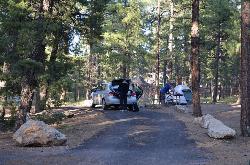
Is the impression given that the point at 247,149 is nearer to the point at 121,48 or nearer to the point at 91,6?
the point at 91,6

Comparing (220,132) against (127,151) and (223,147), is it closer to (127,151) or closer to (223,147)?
(223,147)

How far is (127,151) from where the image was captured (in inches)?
488

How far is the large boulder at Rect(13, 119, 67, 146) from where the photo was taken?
12.7m

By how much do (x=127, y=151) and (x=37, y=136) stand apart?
275cm

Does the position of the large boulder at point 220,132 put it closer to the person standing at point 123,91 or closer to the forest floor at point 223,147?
the forest floor at point 223,147

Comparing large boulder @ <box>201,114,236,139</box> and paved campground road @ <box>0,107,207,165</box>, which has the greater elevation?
large boulder @ <box>201,114,236,139</box>

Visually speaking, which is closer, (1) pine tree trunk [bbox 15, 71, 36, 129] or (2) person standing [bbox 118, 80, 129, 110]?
(1) pine tree trunk [bbox 15, 71, 36, 129]

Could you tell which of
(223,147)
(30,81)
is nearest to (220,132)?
(223,147)

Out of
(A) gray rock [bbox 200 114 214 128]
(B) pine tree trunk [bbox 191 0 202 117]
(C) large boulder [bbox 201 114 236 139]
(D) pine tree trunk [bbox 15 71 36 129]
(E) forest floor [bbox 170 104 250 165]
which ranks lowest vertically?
(E) forest floor [bbox 170 104 250 165]

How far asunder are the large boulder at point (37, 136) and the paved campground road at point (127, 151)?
396 millimetres

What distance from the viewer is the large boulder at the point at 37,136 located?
41.8 ft

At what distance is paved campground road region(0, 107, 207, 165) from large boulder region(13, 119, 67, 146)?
40cm

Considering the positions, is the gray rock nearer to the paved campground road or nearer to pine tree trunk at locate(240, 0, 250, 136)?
the paved campground road

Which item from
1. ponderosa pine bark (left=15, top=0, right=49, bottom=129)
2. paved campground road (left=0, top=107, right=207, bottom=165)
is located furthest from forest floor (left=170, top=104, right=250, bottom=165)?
ponderosa pine bark (left=15, top=0, right=49, bottom=129)
